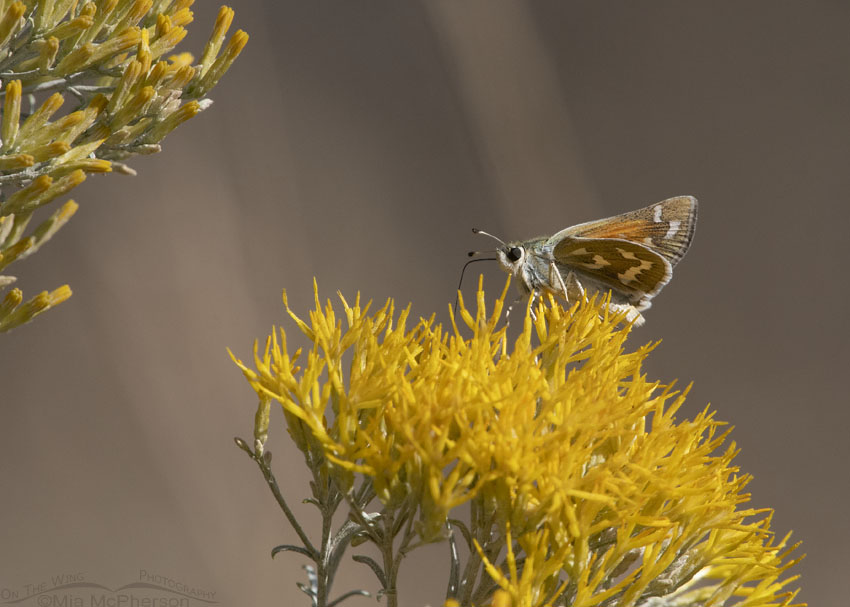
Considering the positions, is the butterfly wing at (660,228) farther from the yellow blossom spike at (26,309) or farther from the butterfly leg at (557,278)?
the yellow blossom spike at (26,309)

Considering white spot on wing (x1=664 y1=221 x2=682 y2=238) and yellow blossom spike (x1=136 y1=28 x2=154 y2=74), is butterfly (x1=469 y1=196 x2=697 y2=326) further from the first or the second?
yellow blossom spike (x1=136 y1=28 x2=154 y2=74)

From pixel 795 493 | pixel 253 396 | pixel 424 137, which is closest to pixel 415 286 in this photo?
pixel 424 137

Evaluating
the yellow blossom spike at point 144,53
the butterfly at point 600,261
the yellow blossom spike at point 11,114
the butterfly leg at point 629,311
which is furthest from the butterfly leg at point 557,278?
the yellow blossom spike at point 11,114

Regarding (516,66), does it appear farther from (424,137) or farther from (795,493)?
(795,493)

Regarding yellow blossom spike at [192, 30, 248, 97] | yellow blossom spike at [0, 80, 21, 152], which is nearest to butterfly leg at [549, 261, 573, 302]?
yellow blossom spike at [192, 30, 248, 97]

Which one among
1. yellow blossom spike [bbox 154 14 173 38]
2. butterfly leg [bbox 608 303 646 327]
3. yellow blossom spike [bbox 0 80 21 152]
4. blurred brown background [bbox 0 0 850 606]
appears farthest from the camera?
blurred brown background [bbox 0 0 850 606]

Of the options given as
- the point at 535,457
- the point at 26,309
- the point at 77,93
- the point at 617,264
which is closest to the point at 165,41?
the point at 77,93
